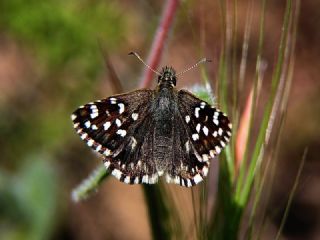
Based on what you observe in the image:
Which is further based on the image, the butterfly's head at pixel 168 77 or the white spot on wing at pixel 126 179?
the butterfly's head at pixel 168 77

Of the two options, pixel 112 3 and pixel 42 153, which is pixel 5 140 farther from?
pixel 112 3

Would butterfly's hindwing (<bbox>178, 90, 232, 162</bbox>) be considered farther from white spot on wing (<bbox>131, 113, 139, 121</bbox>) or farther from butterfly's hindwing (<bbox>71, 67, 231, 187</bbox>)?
white spot on wing (<bbox>131, 113, 139, 121</bbox>)

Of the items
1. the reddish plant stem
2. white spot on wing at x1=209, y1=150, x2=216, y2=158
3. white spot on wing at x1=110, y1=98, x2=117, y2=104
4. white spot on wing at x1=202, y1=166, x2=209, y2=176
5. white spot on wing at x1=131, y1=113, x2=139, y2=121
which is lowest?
white spot on wing at x1=202, y1=166, x2=209, y2=176

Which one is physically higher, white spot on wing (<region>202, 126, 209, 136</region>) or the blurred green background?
the blurred green background

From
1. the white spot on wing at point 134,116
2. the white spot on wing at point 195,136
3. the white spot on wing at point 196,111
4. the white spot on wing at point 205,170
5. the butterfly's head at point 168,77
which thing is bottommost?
the white spot on wing at point 205,170

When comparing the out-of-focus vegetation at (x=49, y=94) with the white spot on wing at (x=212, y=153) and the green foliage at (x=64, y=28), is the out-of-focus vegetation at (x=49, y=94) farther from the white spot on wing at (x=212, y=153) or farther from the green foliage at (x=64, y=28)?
the white spot on wing at (x=212, y=153)

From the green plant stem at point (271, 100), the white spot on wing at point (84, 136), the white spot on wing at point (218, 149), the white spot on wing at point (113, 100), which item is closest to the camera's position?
the green plant stem at point (271, 100)

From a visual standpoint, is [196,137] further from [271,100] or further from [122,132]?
[271,100]

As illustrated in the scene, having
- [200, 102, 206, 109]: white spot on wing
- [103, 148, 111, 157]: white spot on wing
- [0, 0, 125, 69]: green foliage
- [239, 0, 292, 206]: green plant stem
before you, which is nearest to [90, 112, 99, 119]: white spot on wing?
[103, 148, 111, 157]: white spot on wing

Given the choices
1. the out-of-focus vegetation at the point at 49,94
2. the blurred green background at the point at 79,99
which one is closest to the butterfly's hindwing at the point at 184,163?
the blurred green background at the point at 79,99
